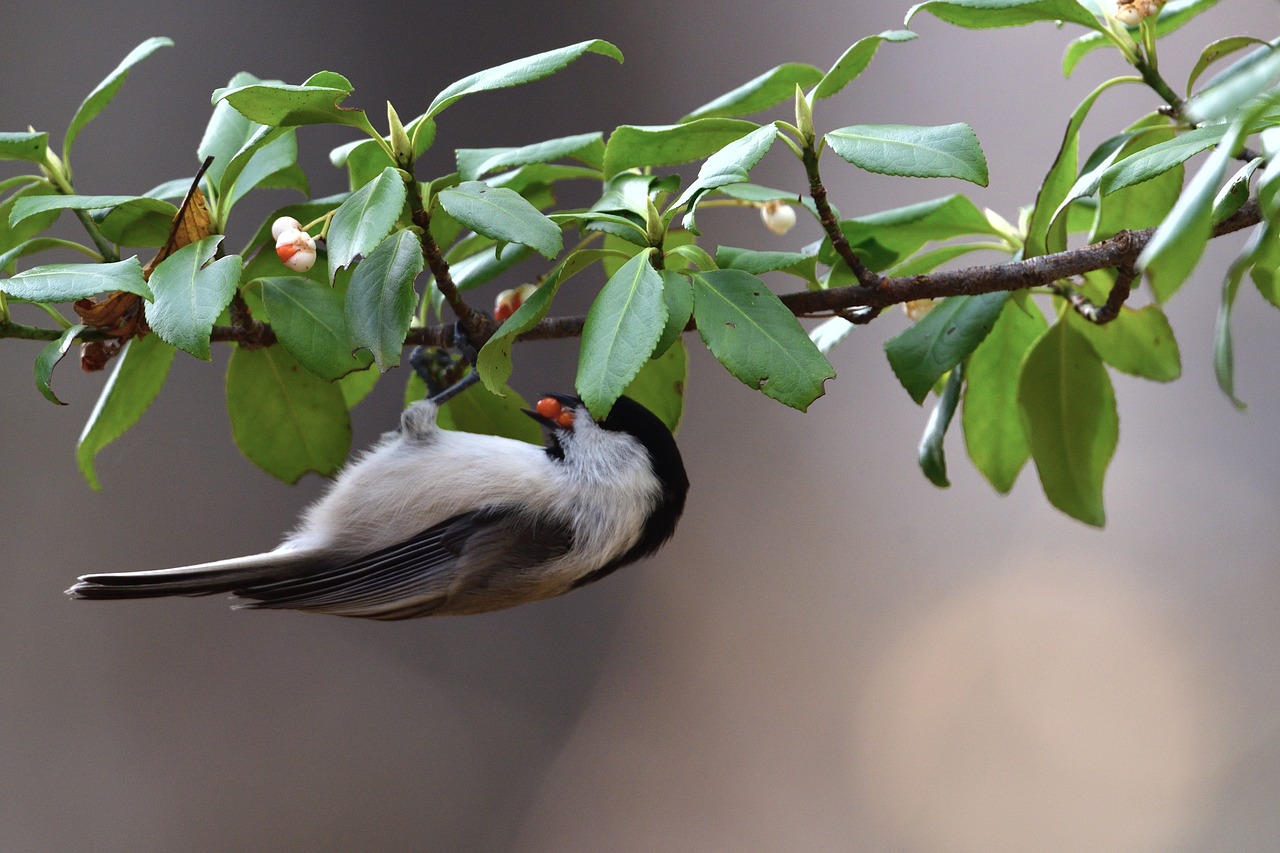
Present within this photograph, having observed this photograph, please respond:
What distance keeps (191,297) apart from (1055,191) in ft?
2.25

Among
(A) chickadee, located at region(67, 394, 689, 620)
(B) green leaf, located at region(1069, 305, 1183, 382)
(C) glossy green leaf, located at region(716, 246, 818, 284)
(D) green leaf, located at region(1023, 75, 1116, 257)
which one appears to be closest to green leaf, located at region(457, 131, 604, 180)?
(C) glossy green leaf, located at region(716, 246, 818, 284)

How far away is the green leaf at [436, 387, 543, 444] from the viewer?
3.52ft

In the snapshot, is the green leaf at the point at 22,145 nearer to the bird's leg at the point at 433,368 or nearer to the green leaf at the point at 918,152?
the bird's leg at the point at 433,368

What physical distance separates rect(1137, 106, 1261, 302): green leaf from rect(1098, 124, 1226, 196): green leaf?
234mm

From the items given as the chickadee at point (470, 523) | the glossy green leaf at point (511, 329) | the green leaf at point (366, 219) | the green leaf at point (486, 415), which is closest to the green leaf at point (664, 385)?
the chickadee at point (470, 523)

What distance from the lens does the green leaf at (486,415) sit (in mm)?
1072

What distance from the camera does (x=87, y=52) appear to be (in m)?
2.12

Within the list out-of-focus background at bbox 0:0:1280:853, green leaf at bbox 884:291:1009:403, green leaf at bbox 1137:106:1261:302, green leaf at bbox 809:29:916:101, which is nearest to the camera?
green leaf at bbox 1137:106:1261:302

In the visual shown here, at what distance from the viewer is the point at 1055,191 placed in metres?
0.90

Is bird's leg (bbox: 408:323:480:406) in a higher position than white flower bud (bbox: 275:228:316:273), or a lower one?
lower

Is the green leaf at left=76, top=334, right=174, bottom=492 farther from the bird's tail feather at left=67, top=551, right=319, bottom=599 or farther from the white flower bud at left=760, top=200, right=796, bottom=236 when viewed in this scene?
the white flower bud at left=760, top=200, right=796, bottom=236

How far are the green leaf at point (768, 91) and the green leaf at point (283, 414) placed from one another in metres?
0.43

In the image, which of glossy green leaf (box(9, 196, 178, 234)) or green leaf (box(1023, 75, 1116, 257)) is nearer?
glossy green leaf (box(9, 196, 178, 234))

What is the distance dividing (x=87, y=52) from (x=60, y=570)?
3.39 ft
